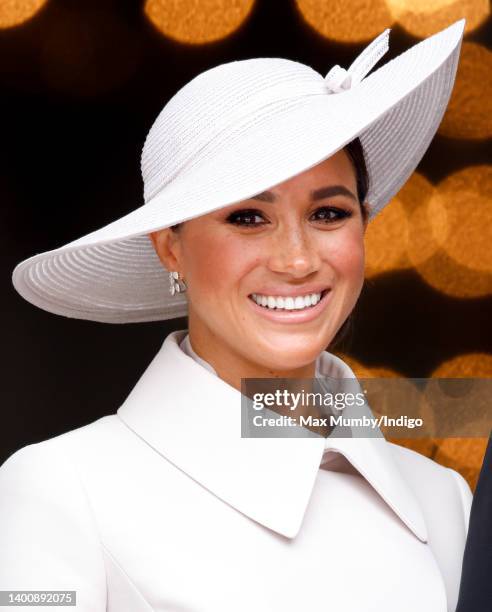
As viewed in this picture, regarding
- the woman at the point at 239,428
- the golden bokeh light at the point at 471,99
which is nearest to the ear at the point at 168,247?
the woman at the point at 239,428

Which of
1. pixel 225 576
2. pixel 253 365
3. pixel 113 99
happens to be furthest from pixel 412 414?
pixel 225 576

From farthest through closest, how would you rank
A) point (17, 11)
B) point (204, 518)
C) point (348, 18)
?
point (348, 18)
point (17, 11)
point (204, 518)

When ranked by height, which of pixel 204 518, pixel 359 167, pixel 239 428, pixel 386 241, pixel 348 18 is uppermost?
pixel 348 18

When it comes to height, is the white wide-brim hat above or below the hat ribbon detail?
below

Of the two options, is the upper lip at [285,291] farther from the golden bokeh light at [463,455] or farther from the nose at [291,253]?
the golden bokeh light at [463,455]

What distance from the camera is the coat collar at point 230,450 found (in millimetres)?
1371

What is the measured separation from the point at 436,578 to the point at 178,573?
0.33 m

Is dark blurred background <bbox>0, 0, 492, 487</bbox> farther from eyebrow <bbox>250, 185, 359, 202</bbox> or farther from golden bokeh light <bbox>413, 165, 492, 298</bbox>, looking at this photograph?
eyebrow <bbox>250, 185, 359, 202</bbox>

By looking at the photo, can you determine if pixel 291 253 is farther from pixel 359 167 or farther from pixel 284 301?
pixel 359 167

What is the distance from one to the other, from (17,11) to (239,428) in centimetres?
123

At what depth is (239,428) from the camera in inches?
55.9

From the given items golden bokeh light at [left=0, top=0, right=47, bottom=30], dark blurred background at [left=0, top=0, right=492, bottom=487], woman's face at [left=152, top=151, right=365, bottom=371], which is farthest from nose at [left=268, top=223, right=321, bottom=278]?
golden bokeh light at [left=0, top=0, right=47, bottom=30]

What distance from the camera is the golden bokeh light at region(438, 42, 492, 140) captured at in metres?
2.50

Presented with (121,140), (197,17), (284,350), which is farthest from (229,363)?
(197,17)
